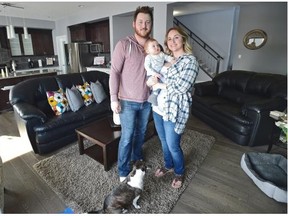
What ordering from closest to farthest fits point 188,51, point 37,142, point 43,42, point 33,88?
1. point 188,51
2. point 37,142
3. point 33,88
4. point 43,42

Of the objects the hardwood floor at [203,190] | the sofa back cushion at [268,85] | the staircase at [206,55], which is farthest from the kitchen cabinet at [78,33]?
the sofa back cushion at [268,85]

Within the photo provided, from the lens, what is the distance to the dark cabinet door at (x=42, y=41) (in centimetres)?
666

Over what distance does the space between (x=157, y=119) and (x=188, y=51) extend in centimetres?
61

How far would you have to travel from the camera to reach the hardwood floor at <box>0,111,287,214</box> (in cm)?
151

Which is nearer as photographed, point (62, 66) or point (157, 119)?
point (157, 119)

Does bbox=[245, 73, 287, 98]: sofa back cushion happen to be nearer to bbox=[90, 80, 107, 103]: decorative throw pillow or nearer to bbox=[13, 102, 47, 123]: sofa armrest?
bbox=[90, 80, 107, 103]: decorative throw pillow

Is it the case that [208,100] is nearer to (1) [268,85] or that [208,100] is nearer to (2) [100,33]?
(1) [268,85]

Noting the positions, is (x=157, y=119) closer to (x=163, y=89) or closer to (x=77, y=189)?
(x=163, y=89)

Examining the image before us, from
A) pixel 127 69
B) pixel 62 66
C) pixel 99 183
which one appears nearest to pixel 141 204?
pixel 99 183

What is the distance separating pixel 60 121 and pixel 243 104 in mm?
2816

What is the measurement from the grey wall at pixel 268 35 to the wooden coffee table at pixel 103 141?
482 centimetres

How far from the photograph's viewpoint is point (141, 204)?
5.01 feet

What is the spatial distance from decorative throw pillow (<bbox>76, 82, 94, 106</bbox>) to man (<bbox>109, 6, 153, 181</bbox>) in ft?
5.02

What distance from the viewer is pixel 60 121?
7.61 feet
